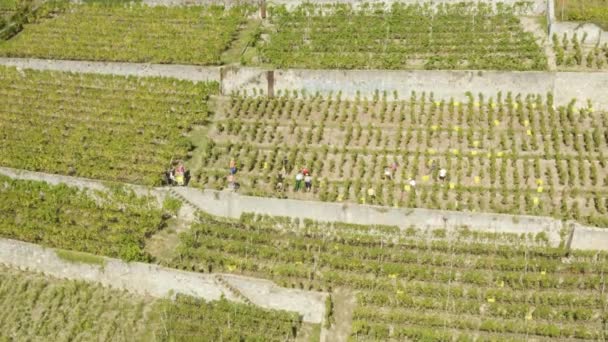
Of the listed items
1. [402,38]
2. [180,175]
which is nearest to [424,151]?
[402,38]

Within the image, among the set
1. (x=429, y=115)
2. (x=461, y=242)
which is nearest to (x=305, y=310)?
(x=461, y=242)

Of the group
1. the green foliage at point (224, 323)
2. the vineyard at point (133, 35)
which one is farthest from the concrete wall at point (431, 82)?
the green foliage at point (224, 323)

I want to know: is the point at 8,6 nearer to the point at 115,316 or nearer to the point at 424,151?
the point at 115,316

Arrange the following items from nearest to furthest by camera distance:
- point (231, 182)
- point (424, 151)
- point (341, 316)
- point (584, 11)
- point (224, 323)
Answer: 1. point (341, 316)
2. point (224, 323)
3. point (231, 182)
4. point (424, 151)
5. point (584, 11)

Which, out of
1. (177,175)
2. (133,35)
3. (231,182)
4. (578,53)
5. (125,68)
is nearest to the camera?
(231,182)

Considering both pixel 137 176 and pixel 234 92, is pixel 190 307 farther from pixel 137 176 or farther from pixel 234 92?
pixel 234 92

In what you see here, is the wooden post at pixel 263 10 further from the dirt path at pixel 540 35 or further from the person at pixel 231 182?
the dirt path at pixel 540 35

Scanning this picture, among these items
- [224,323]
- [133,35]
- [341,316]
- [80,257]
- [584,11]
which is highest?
[584,11]
